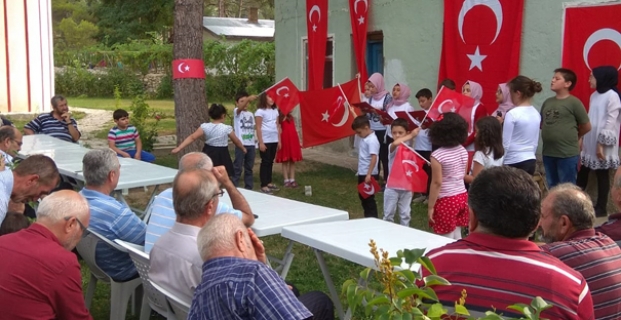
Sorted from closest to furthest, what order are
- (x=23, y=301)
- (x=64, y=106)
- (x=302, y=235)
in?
(x=23, y=301), (x=302, y=235), (x=64, y=106)

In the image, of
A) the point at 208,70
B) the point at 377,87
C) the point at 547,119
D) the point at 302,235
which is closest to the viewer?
the point at 302,235

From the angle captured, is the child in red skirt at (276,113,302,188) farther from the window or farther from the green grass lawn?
the window

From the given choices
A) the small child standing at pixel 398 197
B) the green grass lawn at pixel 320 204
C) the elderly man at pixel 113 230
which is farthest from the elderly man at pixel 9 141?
the small child standing at pixel 398 197

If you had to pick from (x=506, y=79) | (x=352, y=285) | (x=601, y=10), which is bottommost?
(x=352, y=285)

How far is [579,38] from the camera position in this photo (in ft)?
25.9

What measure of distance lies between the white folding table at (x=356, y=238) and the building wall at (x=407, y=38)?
501 centimetres

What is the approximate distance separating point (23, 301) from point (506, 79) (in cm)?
706

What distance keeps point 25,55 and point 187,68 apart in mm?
11089

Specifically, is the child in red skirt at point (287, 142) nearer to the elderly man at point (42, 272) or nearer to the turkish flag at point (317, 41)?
the turkish flag at point (317, 41)

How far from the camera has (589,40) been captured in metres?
7.73

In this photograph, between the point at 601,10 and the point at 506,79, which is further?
the point at 506,79

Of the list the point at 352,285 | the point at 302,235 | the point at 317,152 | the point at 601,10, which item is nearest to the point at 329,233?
the point at 302,235

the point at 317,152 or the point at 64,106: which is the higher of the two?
the point at 64,106

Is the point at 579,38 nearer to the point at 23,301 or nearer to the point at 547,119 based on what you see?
the point at 547,119
